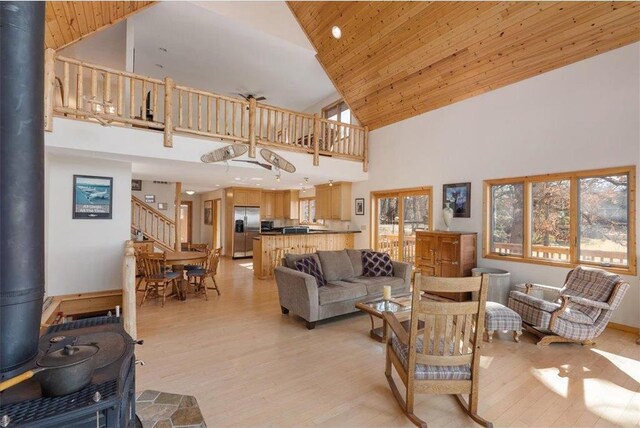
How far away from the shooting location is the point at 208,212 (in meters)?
11.5

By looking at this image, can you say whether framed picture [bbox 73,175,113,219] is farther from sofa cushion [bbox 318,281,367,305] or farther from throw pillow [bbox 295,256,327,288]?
sofa cushion [bbox 318,281,367,305]

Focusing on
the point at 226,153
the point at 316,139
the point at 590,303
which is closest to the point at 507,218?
the point at 590,303

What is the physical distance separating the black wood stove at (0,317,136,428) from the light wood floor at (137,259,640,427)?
3.23 ft

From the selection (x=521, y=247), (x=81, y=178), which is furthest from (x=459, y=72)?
(x=81, y=178)

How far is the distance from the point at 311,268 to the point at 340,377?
1.81 m

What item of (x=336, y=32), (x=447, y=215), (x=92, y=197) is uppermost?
(x=336, y=32)

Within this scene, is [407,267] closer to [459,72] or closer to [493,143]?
[493,143]

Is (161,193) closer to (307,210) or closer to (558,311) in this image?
(307,210)

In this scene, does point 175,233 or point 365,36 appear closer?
point 365,36

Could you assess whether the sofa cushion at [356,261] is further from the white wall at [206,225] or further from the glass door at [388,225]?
the white wall at [206,225]

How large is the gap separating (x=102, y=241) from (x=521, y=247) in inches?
269

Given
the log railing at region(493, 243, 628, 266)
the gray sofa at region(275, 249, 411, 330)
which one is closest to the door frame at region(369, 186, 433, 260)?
the log railing at region(493, 243, 628, 266)

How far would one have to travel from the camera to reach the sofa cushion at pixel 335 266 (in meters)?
4.58

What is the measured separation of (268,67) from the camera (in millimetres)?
7031
